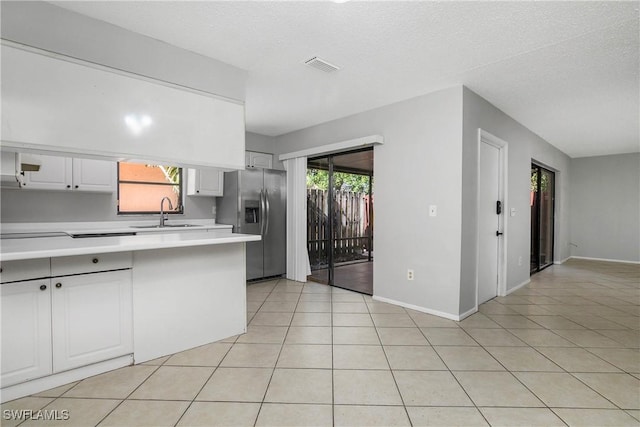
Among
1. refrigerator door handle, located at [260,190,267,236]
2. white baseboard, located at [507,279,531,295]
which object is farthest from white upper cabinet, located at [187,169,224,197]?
white baseboard, located at [507,279,531,295]

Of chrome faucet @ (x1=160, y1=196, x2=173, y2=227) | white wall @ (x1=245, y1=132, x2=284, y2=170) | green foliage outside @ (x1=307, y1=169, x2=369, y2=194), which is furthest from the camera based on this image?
white wall @ (x1=245, y1=132, x2=284, y2=170)

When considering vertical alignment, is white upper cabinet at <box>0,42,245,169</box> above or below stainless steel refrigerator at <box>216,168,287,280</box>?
above

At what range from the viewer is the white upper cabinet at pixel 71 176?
332 cm

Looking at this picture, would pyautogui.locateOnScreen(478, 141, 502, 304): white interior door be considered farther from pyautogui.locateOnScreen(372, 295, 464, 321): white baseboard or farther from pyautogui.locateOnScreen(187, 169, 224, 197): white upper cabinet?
pyautogui.locateOnScreen(187, 169, 224, 197): white upper cabinet

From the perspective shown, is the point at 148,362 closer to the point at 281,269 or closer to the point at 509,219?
the point at 281,269

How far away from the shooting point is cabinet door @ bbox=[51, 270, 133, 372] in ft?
6.46

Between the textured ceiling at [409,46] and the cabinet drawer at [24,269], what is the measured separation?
1684 millimetres

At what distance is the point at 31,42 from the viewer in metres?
2.01

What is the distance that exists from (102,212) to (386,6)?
13.1 ft

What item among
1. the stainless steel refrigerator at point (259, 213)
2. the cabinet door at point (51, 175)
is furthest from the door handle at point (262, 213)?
the cabinet door at point (51, 175)

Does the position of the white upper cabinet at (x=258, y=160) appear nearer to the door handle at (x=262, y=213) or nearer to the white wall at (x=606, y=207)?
the door handle at (x=262, y=213)

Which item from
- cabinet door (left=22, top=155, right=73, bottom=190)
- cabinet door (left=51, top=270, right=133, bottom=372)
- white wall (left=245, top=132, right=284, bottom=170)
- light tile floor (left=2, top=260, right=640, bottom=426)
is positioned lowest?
light tile floor (left=2, top=260, right=640, bottom=426)

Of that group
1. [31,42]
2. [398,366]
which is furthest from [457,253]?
[31,42]

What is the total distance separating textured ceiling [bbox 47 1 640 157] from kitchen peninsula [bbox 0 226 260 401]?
5.22 ft
